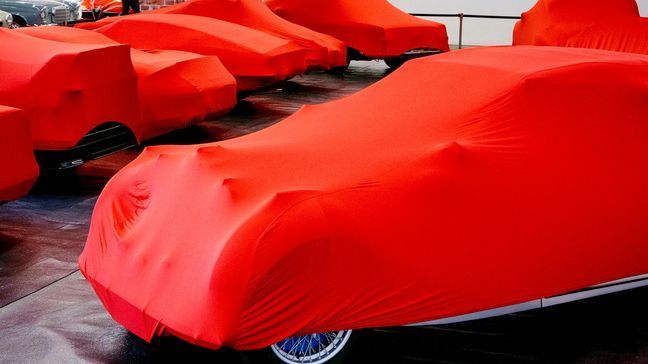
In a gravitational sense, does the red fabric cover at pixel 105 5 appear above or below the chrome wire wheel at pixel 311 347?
below

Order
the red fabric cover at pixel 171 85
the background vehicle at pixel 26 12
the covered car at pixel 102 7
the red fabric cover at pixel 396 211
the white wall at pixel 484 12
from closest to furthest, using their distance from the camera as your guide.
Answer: the red fabric cover at pixel 396 211
the red fabric cover at pixel 171 85
the background vehicle at pixel 26 12
the covered car at pixel 102 7
the white wall at pixel 484 12

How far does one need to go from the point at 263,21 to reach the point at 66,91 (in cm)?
501

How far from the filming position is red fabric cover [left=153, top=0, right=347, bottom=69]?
10.3 metres

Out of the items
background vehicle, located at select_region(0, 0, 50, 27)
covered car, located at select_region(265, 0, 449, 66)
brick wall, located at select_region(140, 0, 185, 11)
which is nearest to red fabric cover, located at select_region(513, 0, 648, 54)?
covered car, located at select_region(265, 0, 449, 66)

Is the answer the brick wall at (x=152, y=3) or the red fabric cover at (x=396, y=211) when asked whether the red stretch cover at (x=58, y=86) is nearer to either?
the red fabric cover at (x=396, y=211)

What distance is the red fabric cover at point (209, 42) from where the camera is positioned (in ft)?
29.6

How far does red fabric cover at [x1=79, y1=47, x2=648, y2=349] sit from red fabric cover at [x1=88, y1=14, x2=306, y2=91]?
5399mm

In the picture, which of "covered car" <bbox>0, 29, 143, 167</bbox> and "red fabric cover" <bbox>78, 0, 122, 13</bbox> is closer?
"covered car" <bbox>0, 29, 143, 167</bbox>

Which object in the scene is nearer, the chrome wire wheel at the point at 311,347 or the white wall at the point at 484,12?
the chrome wire wheel at the point at 311,347

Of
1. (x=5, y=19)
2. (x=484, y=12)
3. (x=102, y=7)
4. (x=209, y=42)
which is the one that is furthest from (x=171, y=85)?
(x=102, y=7)

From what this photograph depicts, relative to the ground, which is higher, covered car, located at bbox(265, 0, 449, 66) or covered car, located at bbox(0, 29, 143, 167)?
covered car, located at bbox(0, 29, 143, 167)

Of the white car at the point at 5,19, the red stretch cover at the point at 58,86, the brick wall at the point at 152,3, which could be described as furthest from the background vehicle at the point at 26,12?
the red stretch cover at the point at 58,86

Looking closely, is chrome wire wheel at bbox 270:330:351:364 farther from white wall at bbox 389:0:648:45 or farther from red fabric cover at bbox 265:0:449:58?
white wall at bbox 389:0:648:45

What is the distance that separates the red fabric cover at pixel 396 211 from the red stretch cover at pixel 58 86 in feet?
7.44
